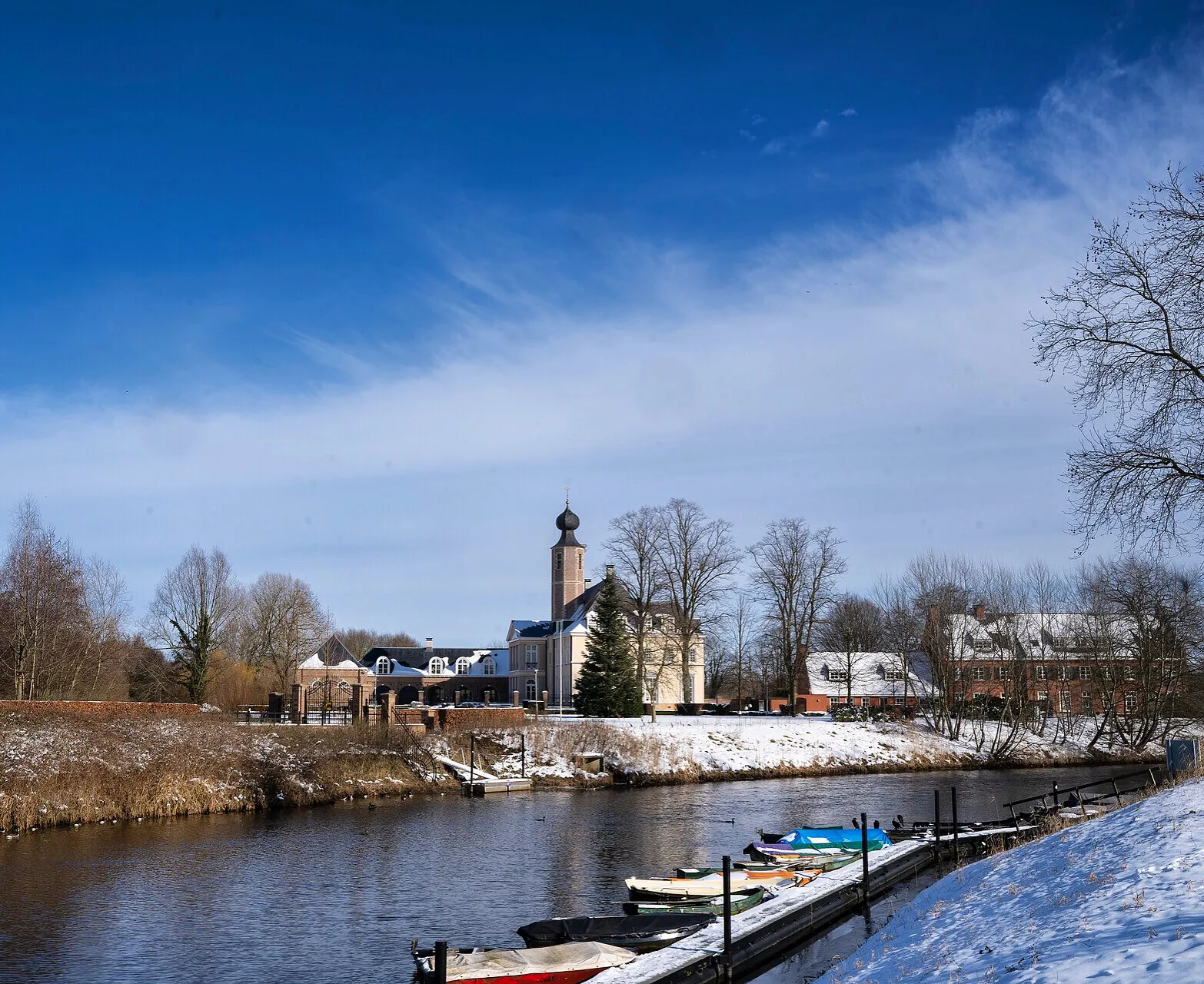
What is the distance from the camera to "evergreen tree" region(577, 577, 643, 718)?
190 feet

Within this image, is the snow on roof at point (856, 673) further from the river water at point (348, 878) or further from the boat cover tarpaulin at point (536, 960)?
the boat cover tarpaulin at point (536, 960)

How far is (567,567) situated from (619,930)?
70466 millimetres

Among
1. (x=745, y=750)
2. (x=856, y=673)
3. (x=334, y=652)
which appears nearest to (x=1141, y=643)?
(x=745, y=750)

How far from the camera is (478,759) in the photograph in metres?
44.9

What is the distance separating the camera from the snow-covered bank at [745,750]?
46531mm

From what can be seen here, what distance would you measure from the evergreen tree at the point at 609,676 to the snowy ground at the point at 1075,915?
42.7 m

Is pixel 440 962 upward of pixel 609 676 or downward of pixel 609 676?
downward

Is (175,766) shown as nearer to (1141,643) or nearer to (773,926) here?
(773,926)

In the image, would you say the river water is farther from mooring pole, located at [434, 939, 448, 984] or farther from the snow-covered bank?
the snow-covered bank

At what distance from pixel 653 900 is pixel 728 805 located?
18.9 m

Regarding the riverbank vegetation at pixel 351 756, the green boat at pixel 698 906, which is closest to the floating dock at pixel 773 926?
the green boat at pixel 698 906

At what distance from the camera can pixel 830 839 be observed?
25.3m

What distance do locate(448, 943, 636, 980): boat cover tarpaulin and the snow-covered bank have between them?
29711mm

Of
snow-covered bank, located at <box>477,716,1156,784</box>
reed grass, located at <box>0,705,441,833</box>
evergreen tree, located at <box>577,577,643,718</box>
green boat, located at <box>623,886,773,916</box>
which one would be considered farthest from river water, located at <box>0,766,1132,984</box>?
evergreen tree, located at <box>577,577,643,718</box>
